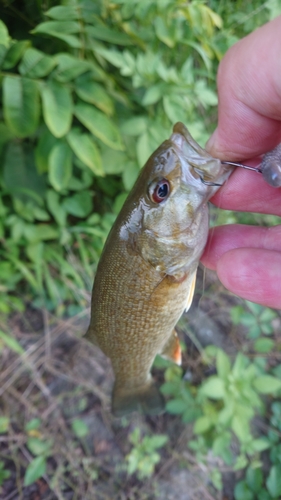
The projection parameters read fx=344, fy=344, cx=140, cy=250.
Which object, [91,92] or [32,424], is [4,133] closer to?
[91,92]

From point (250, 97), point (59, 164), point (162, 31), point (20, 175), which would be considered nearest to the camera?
point (250, 97)

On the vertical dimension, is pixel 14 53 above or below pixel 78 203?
above

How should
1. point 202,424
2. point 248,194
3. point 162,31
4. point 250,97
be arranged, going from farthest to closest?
point 202,424, point 162,31, point 248,194, point 250,97

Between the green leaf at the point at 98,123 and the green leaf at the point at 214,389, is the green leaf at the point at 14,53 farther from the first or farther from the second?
the green leaf at the point at 214,389

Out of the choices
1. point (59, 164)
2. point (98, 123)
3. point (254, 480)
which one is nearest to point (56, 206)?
point (59, 164)

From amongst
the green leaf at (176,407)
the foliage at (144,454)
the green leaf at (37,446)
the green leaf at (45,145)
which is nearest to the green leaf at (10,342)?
the green leaf at (37,446)

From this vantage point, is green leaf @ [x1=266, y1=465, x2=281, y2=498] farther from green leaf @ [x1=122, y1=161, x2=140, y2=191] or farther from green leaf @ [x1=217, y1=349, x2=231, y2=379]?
green leaf @ [x1=122, y1=161, x2=140, y2=191]

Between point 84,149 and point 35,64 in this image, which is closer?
point 35,64
